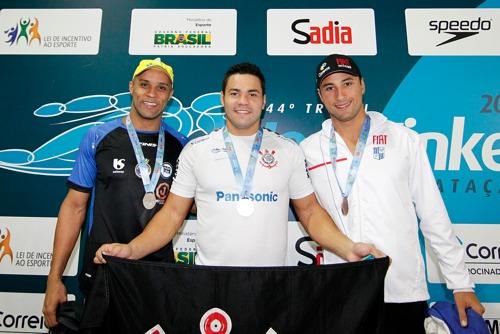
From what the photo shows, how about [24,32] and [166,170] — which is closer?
[166,170]

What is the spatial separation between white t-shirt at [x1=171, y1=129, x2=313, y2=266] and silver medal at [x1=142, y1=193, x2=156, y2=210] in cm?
21

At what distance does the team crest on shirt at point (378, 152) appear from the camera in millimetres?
1743

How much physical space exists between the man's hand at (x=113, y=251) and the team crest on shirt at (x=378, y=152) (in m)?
1.35

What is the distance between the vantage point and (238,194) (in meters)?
1.62

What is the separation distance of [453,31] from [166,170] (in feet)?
8.06

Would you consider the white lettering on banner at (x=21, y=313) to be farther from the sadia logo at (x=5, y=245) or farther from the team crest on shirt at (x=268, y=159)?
the team crest on shirt at (x=268, y=159)

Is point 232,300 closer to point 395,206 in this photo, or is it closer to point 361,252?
point 361,252

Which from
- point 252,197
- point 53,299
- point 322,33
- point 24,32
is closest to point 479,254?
point 252,197

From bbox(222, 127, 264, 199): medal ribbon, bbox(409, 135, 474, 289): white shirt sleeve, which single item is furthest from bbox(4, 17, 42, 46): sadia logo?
bbox(409, 135, 474, 289): white shirt sleeve

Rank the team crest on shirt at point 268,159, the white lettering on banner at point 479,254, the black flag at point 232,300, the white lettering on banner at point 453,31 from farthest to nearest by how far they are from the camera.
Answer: the white lettering on banner at point 453,31, the white lettering on banner at point 479,254, the team crest on shirt at point 268,159, the black flag at point 232,300

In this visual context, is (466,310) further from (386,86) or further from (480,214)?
(386,86)

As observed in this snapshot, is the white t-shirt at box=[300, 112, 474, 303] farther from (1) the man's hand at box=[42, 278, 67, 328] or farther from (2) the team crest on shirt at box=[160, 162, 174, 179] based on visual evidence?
(1) the man's hand at box=[42, 278, 67, 328]

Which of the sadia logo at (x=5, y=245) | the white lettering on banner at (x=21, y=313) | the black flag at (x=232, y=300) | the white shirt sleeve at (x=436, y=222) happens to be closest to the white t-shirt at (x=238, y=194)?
the black flag at (x=232, y=300)

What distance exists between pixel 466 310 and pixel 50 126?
118 inches
